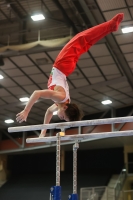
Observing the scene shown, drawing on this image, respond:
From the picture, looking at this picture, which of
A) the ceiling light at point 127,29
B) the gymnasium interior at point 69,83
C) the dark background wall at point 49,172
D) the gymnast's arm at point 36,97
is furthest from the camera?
the dark background wall at point 49,172

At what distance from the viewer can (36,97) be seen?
14.3 ft

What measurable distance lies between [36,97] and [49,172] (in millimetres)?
17463

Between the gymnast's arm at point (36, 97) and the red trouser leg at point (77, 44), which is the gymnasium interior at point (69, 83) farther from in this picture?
the gymnast's arm at point (36, 97)

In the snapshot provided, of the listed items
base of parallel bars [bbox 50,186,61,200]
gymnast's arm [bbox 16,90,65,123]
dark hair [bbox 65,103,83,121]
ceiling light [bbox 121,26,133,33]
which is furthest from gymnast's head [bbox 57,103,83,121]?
ceiling light [bbox 121,26,133,33]

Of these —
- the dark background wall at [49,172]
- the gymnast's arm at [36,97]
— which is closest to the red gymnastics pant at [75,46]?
the gymnast's arm at [36,97]

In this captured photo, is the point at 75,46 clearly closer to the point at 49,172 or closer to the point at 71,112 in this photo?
the point at 71,112

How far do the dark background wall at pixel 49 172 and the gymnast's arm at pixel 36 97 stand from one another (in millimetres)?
14049

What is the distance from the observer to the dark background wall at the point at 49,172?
18.9m

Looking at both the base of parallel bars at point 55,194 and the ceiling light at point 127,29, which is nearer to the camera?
the base of parallel bars at point 55,194

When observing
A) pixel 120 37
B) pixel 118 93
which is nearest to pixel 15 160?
pixel 118 93

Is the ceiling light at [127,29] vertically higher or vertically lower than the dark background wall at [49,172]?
higher

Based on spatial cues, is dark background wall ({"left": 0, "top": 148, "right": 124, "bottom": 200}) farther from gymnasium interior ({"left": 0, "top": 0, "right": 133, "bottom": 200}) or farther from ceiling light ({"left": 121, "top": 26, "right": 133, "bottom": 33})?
ceiling light ({"left": 121, "top": 26, "right": 133, "bottom": 33})

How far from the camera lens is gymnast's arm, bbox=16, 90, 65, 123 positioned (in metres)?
4.31

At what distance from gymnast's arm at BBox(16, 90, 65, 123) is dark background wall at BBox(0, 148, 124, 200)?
1405cm
